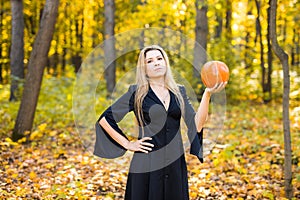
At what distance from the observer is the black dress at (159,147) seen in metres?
3.36

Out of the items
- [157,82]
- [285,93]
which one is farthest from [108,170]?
[157,82]

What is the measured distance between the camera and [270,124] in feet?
31.8

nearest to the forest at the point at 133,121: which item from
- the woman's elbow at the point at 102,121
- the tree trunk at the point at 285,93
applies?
the tree trunk at the point at 285,93

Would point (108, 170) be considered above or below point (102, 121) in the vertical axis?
below

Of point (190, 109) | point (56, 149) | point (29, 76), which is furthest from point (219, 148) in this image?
point (190, 109)

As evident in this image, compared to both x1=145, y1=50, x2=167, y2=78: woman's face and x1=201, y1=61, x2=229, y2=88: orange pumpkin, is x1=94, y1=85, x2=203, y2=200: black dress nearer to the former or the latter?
x1=145, y1=50, x2=167, y2=78: woman's face

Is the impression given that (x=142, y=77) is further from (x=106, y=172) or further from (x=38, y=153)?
(x=38, y=153)

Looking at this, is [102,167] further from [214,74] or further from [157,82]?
[214,74]

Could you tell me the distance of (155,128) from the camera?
11.0 ft

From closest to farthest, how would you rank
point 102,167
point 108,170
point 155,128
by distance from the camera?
point 155,128, point 108,170, point 102,167

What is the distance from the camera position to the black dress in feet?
11.0

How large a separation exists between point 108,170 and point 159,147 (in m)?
3.21

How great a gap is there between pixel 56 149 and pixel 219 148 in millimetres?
3031

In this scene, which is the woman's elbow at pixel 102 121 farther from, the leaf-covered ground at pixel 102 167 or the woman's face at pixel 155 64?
the leaf-covered ground at pixel 102 167
